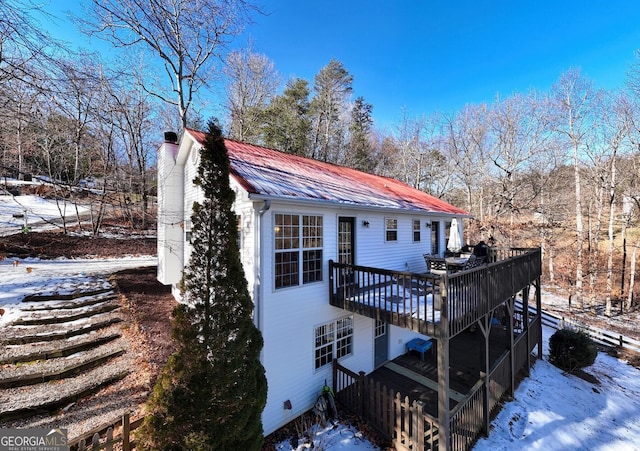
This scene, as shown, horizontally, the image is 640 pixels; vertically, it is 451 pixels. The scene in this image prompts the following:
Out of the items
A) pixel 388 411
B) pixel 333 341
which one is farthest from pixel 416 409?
pixel 333 341

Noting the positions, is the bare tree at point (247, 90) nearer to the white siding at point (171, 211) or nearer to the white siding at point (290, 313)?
the white siding at point (171, 211)

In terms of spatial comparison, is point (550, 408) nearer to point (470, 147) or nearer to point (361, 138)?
point (470, 147)

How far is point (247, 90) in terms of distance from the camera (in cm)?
1978

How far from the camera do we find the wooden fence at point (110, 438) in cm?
386

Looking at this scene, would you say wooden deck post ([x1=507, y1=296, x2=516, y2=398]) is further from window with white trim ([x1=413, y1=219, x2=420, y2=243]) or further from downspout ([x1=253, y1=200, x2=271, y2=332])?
downspout ([x1=253, y1=200, x2=271, y2=332])

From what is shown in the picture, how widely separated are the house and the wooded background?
312 centimetres

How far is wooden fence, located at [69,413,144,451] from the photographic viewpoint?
12.7 ft

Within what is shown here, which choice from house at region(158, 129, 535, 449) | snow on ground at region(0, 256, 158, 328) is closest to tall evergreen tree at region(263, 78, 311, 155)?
house at region(158, 129, 535, 449)

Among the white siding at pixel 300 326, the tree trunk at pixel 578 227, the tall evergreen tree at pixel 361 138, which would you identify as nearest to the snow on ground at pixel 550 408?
the white siding at pixel 300 326

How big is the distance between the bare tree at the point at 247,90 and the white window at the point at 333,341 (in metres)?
16.1

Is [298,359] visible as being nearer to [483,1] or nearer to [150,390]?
[150,390]

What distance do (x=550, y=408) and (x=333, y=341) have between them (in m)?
6.79

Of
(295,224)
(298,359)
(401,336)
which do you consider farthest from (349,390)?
(295,224)

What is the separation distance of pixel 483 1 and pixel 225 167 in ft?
54.9
